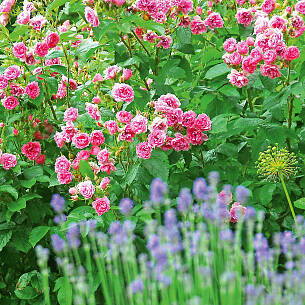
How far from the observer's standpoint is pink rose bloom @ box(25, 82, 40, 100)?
109 inches

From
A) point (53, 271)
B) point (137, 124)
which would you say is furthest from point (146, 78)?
point (53, 271)

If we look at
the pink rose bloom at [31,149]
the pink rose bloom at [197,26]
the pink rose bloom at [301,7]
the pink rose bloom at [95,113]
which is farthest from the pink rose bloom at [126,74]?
the pink rose bloom at [301,7]

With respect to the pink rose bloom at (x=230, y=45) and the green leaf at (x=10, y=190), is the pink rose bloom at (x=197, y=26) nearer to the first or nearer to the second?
the pink rose bloom at (x=230, y=45)

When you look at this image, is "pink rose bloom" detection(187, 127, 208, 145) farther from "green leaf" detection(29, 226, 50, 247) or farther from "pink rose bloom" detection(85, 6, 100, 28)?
"green leaf" detection(29, 226, 50, 247)

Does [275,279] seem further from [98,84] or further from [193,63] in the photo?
[193,63]

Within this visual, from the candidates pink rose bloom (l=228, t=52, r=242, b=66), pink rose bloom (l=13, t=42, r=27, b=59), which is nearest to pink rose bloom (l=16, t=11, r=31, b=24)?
pink rose bloom (l=13, t=42, r=27, b=59)

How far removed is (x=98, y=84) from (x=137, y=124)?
0.35 metres

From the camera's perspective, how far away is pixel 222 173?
2.82 meters

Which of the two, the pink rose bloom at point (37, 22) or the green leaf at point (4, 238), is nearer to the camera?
the green leaf at point (4, 238)

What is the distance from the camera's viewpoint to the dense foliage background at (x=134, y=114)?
2.56m

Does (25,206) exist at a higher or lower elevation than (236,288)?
lower

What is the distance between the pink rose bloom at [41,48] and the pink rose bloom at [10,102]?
26cm

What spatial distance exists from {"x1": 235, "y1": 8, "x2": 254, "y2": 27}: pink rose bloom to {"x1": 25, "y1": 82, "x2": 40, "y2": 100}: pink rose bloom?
3.64ft

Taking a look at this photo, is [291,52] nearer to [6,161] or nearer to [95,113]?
[95,113]
